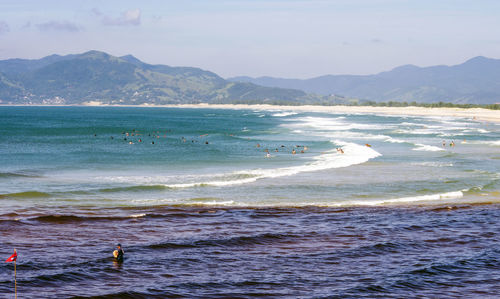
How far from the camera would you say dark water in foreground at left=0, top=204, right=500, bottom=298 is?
15.6 metres

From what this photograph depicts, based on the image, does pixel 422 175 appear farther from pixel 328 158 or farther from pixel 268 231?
pixel 268 231

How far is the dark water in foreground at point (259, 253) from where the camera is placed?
51.1 feet

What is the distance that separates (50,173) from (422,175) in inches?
1026

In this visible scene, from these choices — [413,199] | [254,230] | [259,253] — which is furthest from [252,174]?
[259,253]

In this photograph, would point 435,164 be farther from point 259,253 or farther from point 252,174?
point 259,253

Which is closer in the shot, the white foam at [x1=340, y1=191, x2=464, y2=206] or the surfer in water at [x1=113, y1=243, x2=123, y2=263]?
the surfer in water at [x1=113, y1=243, x2=123, y2=263]

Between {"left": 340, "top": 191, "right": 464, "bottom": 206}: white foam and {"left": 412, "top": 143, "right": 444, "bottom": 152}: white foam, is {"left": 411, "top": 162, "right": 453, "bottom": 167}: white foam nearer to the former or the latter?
{"left": 412, "top": 143, "right": 444, "bottom": 152}: white foam

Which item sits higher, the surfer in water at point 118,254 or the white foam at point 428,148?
the white foam at point 428,148

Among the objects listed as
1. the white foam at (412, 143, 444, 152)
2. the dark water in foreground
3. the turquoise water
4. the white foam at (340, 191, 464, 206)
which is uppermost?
the white foam at (412, 143, 444, 152)

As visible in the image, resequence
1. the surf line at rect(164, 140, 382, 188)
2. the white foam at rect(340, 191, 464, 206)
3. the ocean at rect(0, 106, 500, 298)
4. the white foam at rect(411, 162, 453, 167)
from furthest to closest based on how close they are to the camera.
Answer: the white foam at rect(411, 162, 453, 167)
the surf line at rect(164, 140, 382, 188)
the white foam at rect(340, 191, 464, 206)
the ocean at rect(0, 106, 500, 298)

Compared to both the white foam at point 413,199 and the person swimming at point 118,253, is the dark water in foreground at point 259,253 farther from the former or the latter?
the white foam at point 413,199

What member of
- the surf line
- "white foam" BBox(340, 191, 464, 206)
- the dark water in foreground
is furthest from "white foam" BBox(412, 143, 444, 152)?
the dark water in foreground

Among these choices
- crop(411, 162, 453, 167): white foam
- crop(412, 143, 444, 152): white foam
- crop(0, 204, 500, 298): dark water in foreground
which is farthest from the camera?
crop(412, 143, 444, 152): white foam

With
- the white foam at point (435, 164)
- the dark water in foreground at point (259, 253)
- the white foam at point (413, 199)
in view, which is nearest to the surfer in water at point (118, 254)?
the dark water in foreground at point (259, 253)
